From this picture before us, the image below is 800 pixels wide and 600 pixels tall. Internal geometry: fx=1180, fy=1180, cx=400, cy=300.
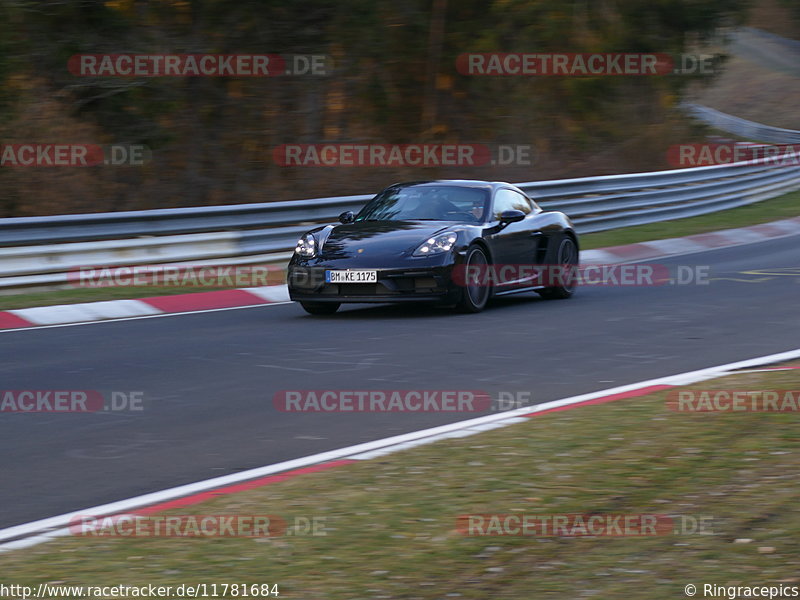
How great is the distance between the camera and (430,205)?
1265 centimetres

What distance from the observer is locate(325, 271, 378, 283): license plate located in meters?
11.4

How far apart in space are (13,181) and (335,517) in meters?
14.6

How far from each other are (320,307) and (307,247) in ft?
2.23

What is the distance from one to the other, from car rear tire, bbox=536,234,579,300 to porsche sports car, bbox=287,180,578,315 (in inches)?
0.5

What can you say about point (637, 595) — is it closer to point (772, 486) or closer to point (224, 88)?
point (772, 486)

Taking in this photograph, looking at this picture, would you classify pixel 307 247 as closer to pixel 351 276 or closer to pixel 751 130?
pixel 351 276

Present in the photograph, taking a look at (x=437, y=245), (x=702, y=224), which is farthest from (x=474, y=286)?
(x=702, y=224)

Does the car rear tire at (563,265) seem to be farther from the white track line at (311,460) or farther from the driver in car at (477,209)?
the white track line at (311,460)

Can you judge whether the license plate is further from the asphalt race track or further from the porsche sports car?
the asphalt race track

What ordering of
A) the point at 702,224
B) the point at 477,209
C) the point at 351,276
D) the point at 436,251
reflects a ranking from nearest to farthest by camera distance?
the point at 351,276
the point at 436,251
the point at 477,209
the point at 702,224

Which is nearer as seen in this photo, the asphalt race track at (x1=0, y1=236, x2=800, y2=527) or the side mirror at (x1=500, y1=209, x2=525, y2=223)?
the asphalt race track at (x1=0, y1=236, x2=800, y2=527)

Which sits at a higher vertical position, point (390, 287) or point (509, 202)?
point (509, 202)

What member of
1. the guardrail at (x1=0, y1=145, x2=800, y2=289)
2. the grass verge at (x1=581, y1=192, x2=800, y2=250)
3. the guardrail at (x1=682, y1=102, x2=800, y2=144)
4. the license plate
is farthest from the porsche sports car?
the guardrail at (x1=682, y1=102, x2=800, y2=144)

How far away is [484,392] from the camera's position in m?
7.82
